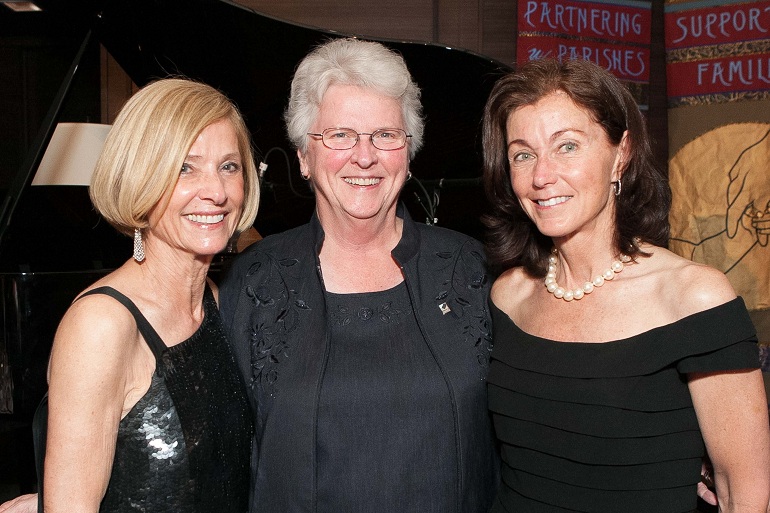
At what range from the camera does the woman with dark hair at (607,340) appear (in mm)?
1558

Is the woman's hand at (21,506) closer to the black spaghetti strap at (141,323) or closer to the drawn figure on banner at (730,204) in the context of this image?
the black spaghetti strap at (141,323)

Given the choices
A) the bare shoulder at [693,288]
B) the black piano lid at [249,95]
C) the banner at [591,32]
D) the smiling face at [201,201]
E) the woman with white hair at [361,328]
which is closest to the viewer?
the bare shoulder at [693,288]

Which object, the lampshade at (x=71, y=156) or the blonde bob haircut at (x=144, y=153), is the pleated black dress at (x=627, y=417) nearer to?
the blonde bob haircut at (x=144, y=153)

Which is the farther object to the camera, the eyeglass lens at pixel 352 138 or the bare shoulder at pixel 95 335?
the eyeglass lens at pixel 352 138

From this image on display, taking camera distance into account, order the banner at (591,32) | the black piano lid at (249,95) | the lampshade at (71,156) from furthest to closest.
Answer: the banner at (591,32) < the lampshade at (71,156) < the black piano lid at (249,95)

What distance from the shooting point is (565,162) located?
1.71 meters

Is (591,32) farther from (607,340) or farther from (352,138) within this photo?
(607,340)

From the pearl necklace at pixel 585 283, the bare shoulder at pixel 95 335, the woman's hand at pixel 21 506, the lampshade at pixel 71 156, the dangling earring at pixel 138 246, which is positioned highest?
the lampshade at pixel 71 156

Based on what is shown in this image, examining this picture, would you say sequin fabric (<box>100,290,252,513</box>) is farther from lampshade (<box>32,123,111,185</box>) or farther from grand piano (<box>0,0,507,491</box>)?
lampshade (<box>32,123,111,185</box>)

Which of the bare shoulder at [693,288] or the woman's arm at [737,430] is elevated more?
→ the bare shoulder at [693,288]

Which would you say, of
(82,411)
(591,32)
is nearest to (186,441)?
(82,411)

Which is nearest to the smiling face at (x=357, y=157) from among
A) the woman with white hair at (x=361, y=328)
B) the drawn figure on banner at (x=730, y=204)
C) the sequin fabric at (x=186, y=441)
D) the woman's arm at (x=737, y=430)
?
the woman with white hair at (x=361, y=328)

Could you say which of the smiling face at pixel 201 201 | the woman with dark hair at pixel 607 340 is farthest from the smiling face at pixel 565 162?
the smiling face at pixel 201 201

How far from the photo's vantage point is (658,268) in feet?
5.55
